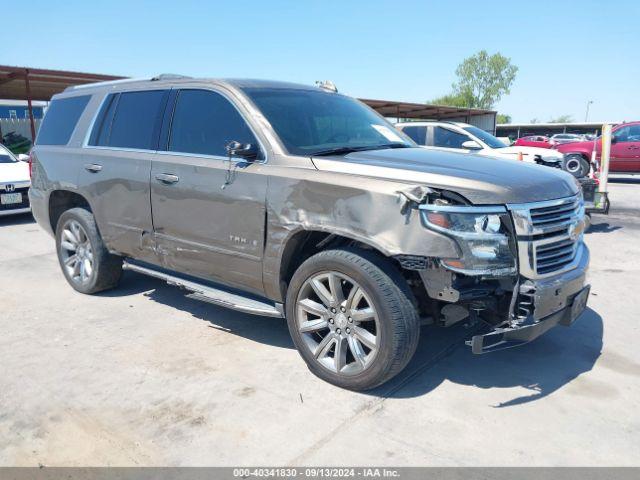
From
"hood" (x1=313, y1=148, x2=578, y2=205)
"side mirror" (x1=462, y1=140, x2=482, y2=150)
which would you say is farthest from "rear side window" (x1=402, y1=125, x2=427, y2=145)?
"hood" (x1=313, y1=148, x2=578, y2=205)

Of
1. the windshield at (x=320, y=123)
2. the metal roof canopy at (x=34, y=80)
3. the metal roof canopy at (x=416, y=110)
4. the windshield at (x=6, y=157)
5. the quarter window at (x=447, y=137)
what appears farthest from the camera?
the metal roof canopy at (x=416, y=110)

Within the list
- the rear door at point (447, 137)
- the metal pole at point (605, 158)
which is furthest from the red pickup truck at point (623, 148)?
the metal pole at point (605, 158)

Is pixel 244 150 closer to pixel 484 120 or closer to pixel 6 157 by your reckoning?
pixel 6 157

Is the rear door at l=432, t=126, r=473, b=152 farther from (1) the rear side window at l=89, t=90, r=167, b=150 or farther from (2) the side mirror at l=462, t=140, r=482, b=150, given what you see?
(1) the rear side window at l=89, t=90, r=167, b=150

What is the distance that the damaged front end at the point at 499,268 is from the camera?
297cm

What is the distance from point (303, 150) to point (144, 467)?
2.19 metres

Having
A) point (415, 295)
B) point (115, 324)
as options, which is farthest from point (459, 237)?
point (115, 324)

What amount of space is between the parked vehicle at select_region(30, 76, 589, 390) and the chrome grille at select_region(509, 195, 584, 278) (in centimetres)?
1

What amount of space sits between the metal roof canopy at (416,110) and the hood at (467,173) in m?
20.7

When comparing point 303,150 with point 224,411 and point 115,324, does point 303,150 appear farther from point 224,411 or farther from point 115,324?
point 115,324

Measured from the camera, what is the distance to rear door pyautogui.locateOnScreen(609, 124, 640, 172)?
1530 cm

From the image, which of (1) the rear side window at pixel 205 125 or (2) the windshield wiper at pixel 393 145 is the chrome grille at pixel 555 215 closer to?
(2) the windshield wiper at pixel 393 145

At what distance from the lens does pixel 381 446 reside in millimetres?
2822

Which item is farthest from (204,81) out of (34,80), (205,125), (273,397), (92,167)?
(34,80)
